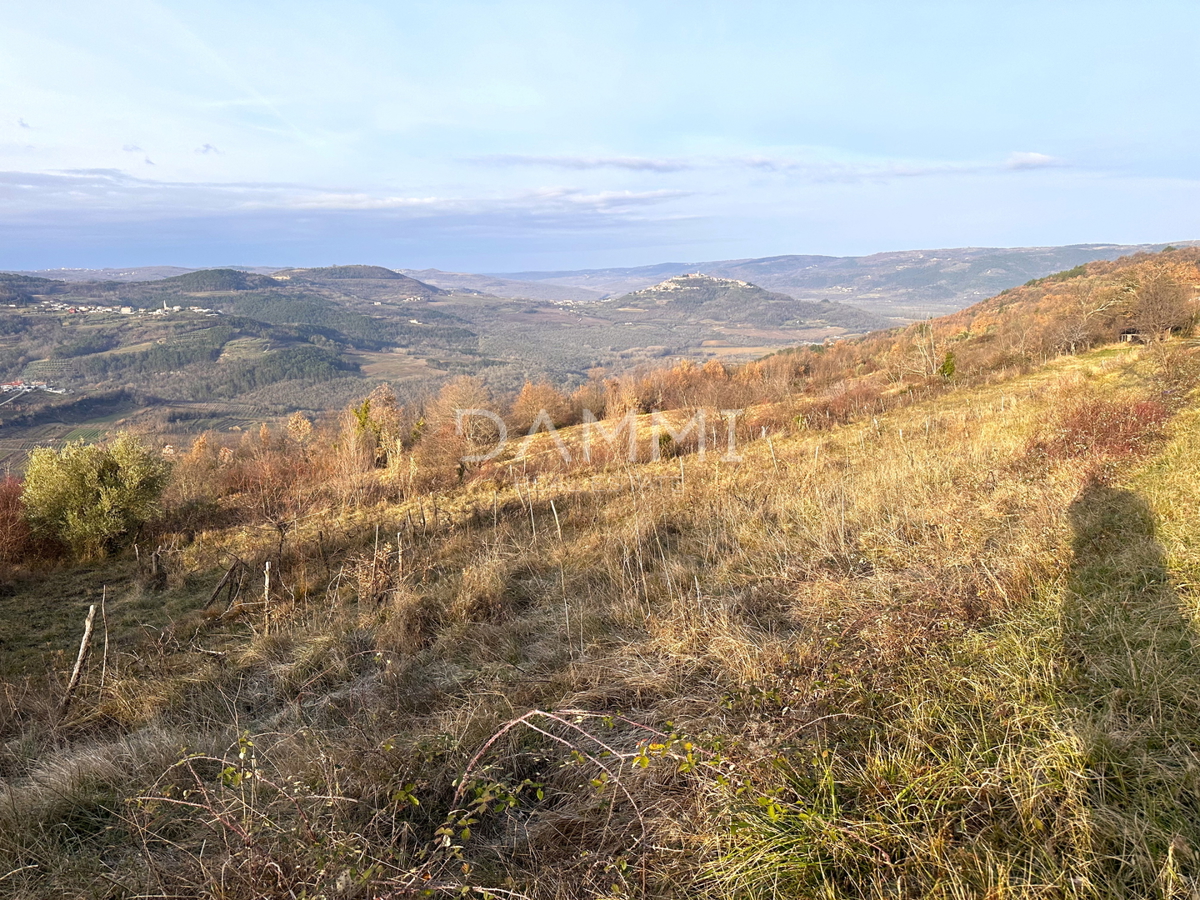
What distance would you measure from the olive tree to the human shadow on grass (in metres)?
19.7

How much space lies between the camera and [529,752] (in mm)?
3137

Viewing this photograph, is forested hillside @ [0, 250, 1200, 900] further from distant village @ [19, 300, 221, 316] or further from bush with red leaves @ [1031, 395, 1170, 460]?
distant village @ [19, 300, 221, 316]

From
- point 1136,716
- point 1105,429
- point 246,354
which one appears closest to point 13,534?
point 1136,716

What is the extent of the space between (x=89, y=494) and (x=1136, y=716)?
2050 cm

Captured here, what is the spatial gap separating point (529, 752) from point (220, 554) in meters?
14.1

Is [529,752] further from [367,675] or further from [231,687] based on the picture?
[231,687]

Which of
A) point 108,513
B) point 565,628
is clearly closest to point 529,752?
point 565,628

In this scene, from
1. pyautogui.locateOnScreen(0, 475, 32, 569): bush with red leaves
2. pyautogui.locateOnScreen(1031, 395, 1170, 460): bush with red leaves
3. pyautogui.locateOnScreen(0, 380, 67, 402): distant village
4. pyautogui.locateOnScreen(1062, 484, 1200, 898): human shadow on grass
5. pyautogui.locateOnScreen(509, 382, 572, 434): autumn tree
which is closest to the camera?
pyautogui.locateOnScreen(1062, 484, 1200, 898): human shadow on grass

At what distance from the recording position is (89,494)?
15719 millimetres

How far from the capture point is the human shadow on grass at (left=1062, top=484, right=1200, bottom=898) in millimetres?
1951

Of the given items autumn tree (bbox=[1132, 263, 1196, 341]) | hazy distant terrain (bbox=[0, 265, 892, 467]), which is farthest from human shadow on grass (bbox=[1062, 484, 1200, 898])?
hazy distant terrain (bbox=[0, 265, 892, 467])

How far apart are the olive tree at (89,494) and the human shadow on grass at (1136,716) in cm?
1966

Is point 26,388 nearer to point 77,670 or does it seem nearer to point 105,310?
point 105,310

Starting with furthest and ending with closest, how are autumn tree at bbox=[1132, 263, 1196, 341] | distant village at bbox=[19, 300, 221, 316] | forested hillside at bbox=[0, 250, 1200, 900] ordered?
distant village at bbox=[19, 300, 221, 316] < autumn tree at bbox=[1132, 263, 1196, 341] < forested hillside at bbox=[0, 250, 1200, 900]
